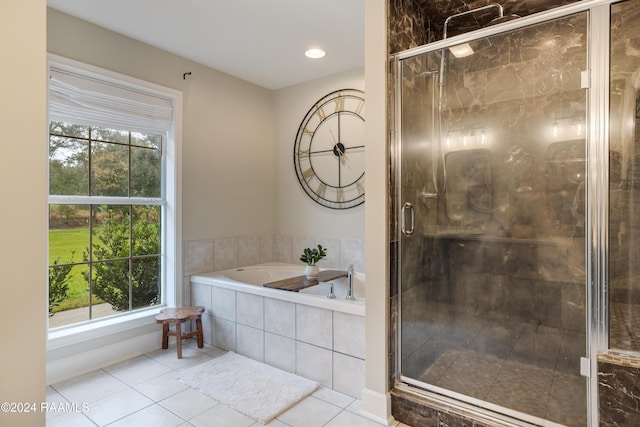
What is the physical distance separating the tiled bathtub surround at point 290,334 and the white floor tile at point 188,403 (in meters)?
0.56

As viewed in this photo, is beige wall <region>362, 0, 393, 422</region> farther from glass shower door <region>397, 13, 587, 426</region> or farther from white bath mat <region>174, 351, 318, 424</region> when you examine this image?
white bath mat <region>174, 351, 318, 424</region>

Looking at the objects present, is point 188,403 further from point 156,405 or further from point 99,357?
point 99,357

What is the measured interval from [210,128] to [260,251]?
1374 millimetres

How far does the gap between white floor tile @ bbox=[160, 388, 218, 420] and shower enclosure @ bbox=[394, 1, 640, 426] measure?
1156 mm

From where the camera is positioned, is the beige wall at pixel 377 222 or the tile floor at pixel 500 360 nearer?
the tile floor at pixel 500 360

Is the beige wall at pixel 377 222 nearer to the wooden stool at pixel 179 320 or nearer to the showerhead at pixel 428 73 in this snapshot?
the showerhead at pixel 428 73

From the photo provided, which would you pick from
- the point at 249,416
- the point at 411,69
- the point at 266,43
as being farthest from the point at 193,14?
the point at 249,416

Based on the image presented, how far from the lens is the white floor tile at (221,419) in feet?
6.25

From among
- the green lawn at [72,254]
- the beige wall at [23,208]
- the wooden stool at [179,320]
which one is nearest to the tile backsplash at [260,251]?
the wooden stool at [179,320]

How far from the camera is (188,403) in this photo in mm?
2107

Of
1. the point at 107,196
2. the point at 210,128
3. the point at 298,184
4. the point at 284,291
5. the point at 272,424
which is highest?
the point at 210,128

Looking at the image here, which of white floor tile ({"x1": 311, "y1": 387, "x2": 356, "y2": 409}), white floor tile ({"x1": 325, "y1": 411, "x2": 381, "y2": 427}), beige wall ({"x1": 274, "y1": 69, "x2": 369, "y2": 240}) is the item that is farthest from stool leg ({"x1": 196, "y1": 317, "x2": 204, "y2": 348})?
white floor tile ({"x1": 325, "y1": 411, "x2": 381, "y2": 427})

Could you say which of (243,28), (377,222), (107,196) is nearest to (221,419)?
(377,222)

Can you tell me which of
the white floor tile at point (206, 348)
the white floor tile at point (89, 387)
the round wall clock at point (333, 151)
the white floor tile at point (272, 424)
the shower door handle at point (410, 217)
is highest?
the round wall clock at point (333, 151)
